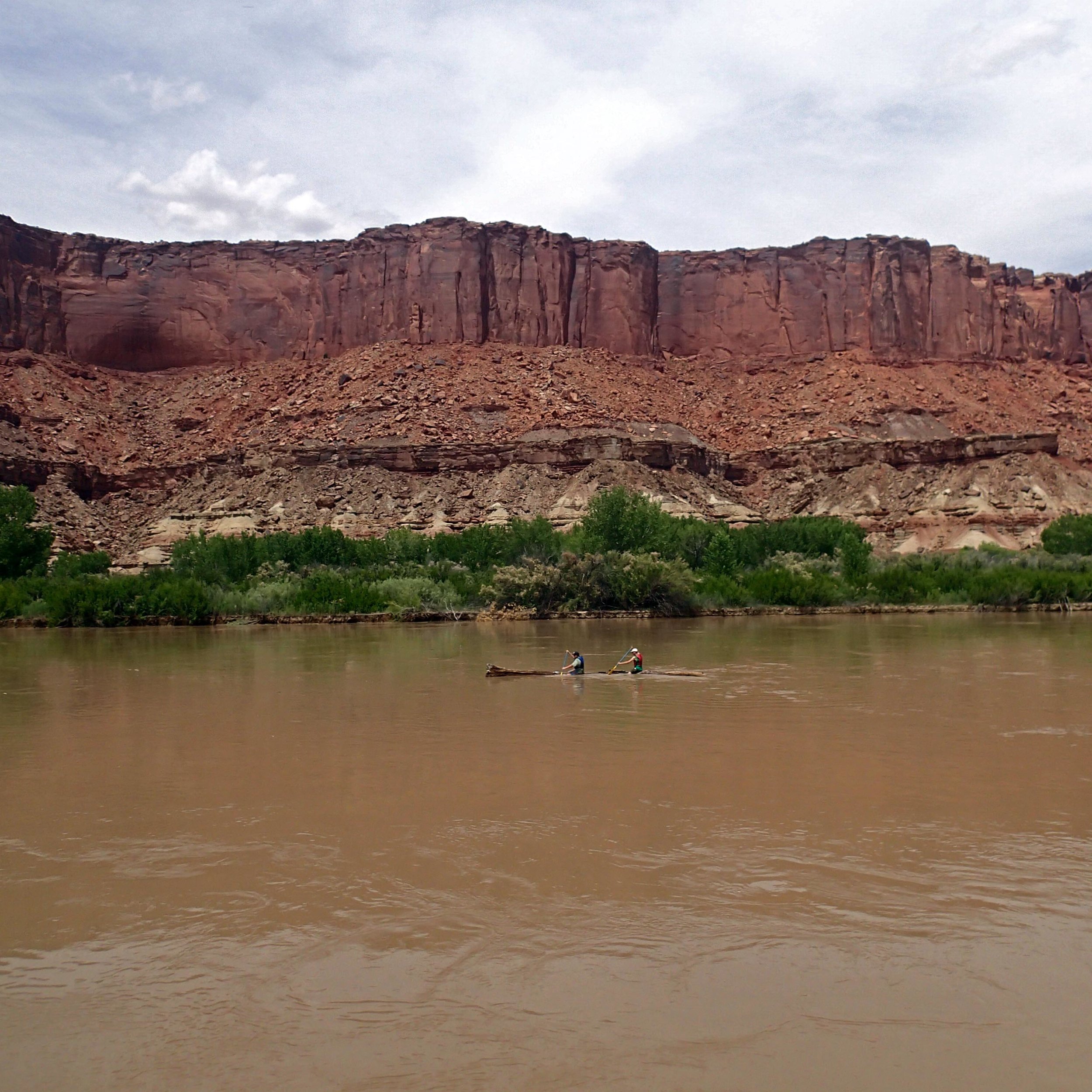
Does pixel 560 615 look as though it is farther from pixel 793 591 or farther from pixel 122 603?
pixel 122 603

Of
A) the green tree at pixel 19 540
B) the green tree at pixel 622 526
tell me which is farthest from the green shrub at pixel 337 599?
the green tree at pixel 19 540

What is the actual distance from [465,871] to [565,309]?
76.0 m

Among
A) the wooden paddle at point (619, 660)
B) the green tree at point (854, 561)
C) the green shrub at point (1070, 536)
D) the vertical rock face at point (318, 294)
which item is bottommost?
the wooden paddle at point (619, 660)

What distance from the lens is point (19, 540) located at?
42031 millimetres

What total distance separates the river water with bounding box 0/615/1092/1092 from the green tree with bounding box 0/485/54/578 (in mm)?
30391

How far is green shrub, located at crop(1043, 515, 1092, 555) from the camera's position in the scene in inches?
2013

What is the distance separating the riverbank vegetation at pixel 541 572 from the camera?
117 feet

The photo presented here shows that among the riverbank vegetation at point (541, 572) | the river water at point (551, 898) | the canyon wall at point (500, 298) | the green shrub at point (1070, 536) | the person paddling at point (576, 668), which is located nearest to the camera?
the river water at point (551, 898)

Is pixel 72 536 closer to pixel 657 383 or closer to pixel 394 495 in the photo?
pixel 394 495

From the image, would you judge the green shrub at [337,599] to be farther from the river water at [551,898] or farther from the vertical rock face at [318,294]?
the vertical rock face at [318,294]

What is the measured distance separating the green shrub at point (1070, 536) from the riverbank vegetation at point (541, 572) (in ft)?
0.31

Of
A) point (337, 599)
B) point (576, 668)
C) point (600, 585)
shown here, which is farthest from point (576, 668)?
point (337, 599)

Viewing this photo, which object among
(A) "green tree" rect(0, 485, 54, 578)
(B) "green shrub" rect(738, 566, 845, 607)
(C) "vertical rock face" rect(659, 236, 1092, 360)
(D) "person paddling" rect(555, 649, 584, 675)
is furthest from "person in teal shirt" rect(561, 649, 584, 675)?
(C) "vertical rock face" rect(659, 236, 1092, 360)

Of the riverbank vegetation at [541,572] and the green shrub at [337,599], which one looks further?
the green shrub at [337,599]
